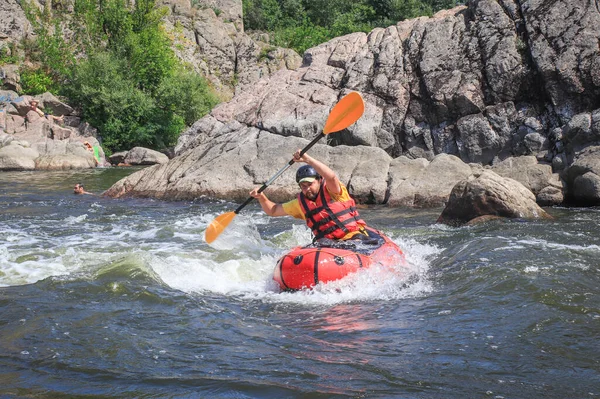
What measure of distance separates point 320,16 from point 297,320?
33921mm

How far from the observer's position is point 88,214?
9891mm

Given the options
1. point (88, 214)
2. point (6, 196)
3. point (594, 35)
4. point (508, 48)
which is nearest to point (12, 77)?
point (6, 196)

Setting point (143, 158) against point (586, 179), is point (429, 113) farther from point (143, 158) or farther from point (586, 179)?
point (143, 158)

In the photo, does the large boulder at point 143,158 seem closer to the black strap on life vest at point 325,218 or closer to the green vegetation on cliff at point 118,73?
the green vegetation on cliff at point 118,73

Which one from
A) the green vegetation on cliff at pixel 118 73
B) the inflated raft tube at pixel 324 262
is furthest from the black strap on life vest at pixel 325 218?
the green vegetation on cliff at pixel 118 73

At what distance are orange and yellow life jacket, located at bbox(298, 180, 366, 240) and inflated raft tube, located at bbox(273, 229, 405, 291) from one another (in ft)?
0.87

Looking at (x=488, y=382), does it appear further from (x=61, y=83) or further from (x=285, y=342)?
(x=61, y=83)

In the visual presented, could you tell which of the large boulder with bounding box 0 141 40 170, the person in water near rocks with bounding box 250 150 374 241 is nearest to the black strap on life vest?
the person in water near rocks with bounding box 250 150 374 241

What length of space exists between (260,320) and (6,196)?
31.3 ft

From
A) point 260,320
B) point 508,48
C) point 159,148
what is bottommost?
point 260,320

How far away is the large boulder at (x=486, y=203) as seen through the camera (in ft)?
26.9

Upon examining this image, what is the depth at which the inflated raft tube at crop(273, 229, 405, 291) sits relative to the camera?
197 inches

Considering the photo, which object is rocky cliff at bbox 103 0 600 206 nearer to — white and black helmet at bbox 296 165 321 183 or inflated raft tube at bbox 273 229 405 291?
white and black helmet at bbox 296 165 321 183

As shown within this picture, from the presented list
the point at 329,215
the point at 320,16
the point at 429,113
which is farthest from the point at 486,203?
the point at 320,16
